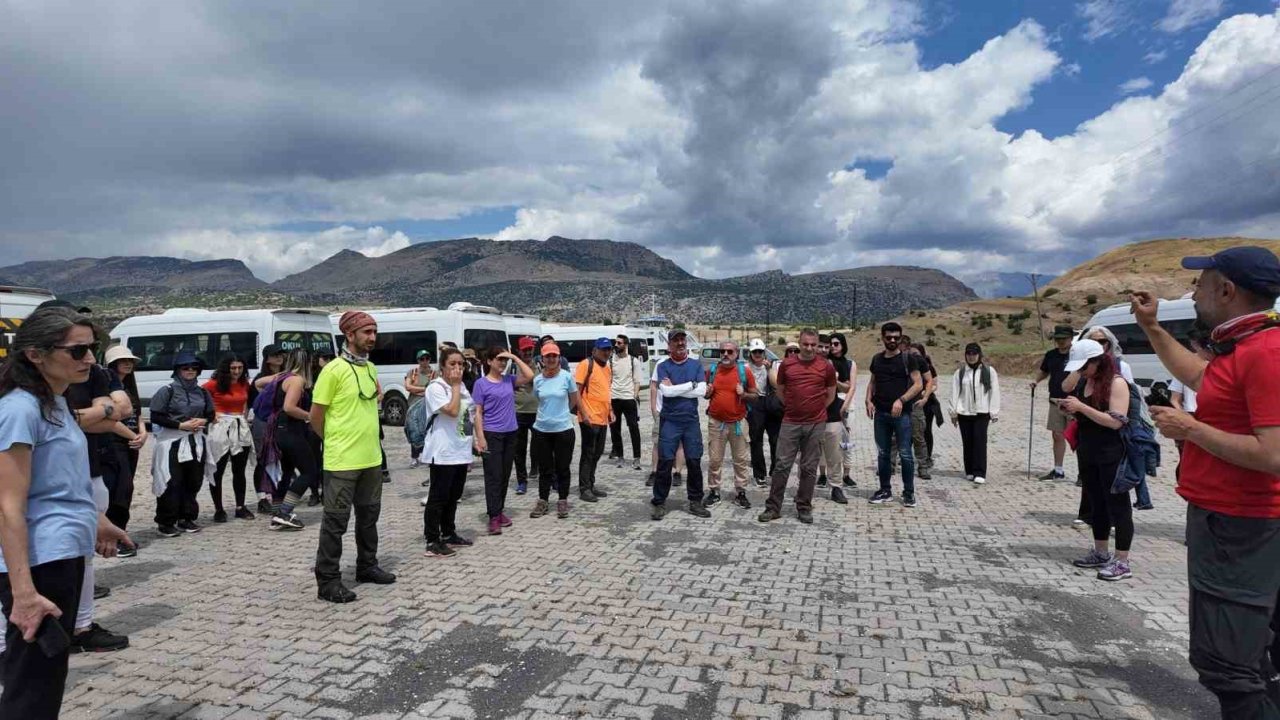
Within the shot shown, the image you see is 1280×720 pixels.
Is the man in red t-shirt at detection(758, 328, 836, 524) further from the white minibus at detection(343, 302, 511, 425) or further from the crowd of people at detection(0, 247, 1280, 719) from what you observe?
the white minibus at detection(343, 302, 511, 425)

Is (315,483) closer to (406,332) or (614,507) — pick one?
(614,507)

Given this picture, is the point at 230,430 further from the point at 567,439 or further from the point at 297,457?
the point at 567,439

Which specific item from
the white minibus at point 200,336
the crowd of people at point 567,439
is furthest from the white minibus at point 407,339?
the crowd of people at point 567,439

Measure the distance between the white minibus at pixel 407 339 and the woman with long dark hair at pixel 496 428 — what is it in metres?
8.49

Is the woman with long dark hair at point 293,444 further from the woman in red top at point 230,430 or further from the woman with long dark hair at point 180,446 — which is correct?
the woman with long dark hair at point 180,446

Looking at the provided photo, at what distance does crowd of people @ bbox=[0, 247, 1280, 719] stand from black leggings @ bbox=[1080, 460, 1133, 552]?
0.02m

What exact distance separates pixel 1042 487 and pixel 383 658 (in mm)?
8149

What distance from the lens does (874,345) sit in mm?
45281

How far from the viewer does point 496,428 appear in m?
6.43

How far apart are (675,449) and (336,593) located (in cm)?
356

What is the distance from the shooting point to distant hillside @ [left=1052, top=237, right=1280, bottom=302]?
58.0 metres

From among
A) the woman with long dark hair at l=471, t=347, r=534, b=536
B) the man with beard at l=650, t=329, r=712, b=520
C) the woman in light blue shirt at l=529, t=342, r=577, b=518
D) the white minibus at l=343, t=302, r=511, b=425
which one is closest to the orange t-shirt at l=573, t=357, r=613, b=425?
the woman in light blue shirt at l=529, t=342, r=577, b=518

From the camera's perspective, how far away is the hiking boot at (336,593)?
181 inches

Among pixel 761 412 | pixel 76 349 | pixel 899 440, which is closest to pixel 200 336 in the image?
pixel 761 412
